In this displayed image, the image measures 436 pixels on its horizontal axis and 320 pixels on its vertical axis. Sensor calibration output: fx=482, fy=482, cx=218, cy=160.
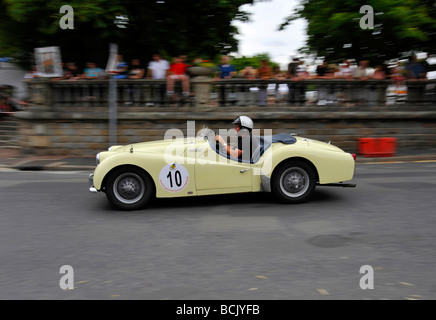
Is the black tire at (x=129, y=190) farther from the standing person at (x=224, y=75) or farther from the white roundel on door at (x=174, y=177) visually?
the standing person at (x=224, y=75)

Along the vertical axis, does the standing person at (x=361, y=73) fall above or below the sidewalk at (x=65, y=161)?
above

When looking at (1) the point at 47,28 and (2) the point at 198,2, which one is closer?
(1) the point at 47,28

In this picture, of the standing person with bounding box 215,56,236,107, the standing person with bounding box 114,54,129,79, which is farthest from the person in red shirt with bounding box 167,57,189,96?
the standing person with bounding box 114,54,129,79

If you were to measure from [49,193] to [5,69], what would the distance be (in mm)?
16829

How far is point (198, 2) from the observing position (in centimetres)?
1720

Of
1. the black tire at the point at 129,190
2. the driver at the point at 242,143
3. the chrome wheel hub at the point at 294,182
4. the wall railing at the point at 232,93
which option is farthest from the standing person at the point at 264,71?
the black tire at the point at 129,190

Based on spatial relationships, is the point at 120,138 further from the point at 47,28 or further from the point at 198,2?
the point at 198,2

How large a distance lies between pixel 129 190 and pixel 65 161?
20.4 ft

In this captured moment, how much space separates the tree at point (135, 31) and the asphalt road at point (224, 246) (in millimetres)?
8347

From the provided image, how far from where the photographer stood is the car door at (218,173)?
6965mm

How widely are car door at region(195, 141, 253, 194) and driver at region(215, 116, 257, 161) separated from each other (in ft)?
0.38

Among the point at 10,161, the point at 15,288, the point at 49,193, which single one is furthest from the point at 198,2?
the point at 15,288

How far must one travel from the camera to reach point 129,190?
701 cm
